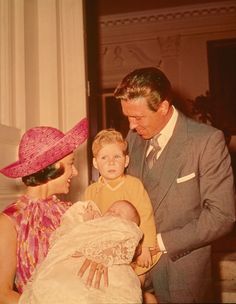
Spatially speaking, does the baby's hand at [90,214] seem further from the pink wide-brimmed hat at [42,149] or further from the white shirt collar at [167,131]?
the white shirt collar at [167,131]

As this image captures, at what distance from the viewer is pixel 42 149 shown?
4.35 feet

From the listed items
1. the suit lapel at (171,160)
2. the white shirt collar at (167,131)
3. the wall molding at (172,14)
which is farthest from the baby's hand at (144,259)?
the wall molding at (172,14)

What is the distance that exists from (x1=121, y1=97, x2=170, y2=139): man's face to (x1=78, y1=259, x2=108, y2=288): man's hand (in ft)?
2.61

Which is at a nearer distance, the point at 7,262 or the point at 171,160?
the point at 7,262

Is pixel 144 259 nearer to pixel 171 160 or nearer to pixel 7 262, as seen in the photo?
pixel 171 160

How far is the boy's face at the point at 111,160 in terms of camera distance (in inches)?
60.1

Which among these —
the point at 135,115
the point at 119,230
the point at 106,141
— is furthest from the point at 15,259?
the point at 135,115

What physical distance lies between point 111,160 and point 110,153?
0.03 m

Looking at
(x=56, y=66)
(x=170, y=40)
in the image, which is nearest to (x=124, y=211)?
(x=56, y=66)

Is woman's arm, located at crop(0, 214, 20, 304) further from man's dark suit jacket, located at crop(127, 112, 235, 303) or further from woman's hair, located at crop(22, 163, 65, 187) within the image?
man's dark suit jacket, located at crop(127, 112, 235, 303)

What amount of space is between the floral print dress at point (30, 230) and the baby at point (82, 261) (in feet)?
0.34

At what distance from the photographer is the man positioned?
159cm

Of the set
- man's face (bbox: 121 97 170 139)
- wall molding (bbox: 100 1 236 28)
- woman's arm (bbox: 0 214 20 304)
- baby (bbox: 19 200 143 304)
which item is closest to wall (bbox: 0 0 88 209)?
man's face (bbox: 121 97 170 139)

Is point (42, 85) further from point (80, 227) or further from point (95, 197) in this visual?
point (80, 227)
